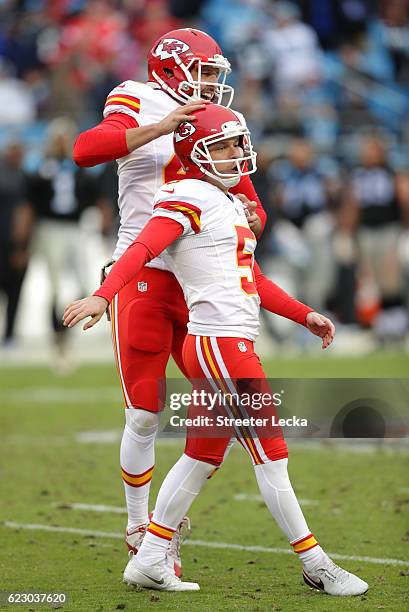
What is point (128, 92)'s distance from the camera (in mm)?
4699

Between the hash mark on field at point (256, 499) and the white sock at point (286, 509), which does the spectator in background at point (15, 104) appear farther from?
the white sock at point (286, 509)

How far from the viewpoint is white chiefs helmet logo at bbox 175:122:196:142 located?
4.33 m

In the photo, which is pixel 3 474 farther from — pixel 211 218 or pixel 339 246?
pixel 339 246

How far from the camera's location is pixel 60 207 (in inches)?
472

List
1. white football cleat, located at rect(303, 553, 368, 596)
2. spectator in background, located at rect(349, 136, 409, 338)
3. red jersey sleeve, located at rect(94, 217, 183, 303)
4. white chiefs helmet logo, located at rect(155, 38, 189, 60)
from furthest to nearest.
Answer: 1. spectator in background, located at rect(349, 136, 409, 338)
2. white chiefs helmet logo, located at rect(155, 38, 189, 60)
3. white football cleat, located at rect(303, 553, 368, 596)
4. red jersey sleeve, located at rect(94, 217, 183, 303)

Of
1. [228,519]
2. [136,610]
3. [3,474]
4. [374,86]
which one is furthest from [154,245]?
[374,86]

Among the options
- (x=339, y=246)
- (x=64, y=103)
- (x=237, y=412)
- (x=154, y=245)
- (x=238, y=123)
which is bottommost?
(x=339, y=246)

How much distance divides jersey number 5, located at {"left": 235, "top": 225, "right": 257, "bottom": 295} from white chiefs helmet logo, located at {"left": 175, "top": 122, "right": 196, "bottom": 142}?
36 cm

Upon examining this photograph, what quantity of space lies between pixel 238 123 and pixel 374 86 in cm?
1302

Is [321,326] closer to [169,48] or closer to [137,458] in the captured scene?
[137,458]

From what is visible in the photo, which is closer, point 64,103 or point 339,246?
point 339,246

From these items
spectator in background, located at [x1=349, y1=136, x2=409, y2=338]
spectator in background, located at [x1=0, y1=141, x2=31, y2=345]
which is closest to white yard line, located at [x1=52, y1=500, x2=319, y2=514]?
spectator in background, located at [x1=0, y1=141, x2=31, y2=345]

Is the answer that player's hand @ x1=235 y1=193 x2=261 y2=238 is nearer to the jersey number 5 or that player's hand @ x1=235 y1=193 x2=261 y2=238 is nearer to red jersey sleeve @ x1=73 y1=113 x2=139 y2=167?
the jersey number 5

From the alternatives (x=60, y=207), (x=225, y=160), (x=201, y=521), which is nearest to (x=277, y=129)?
(x=60, y=207)
